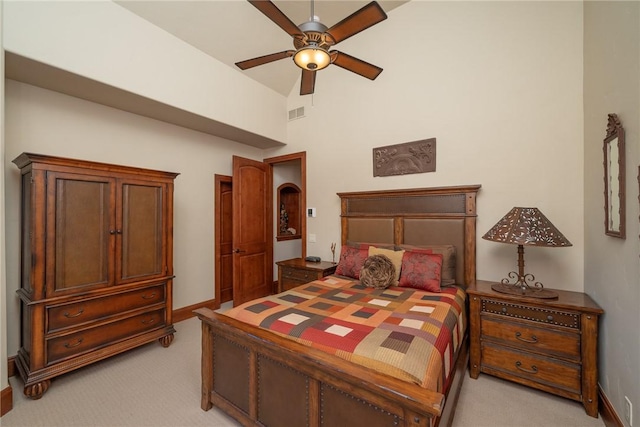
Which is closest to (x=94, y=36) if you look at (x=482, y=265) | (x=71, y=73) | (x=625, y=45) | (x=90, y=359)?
(x=71, y=73)

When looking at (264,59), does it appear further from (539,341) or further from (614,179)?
(539,341)

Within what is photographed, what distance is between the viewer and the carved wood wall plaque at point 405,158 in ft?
10.3

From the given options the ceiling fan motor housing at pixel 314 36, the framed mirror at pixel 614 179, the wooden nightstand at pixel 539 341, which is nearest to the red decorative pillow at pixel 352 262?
the wooden nightstand at pixel 539 341

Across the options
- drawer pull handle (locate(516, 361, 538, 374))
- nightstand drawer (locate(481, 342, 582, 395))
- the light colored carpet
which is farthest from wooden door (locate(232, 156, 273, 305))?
drawer pull handle (locate(516, 361, 538, 374))

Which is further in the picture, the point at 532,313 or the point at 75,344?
the point at 75,344

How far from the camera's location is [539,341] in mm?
2139

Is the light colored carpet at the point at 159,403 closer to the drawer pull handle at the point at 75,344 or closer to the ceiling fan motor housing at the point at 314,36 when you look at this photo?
the drawer pull handle at the point at 75,344

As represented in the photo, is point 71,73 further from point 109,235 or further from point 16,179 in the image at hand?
point 109,235

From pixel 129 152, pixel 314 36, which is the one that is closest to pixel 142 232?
pixel 129 152

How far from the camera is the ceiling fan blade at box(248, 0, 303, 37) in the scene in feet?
5.22

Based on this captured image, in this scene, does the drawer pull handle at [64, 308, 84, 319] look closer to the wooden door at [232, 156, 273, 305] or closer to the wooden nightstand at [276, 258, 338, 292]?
the wooden door at [232, 156, 273, 305]

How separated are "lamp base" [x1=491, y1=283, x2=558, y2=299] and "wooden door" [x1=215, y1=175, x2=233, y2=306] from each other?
11.8 ft

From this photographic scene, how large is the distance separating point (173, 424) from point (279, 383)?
0.96 metres

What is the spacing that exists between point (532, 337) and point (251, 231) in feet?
11.4
